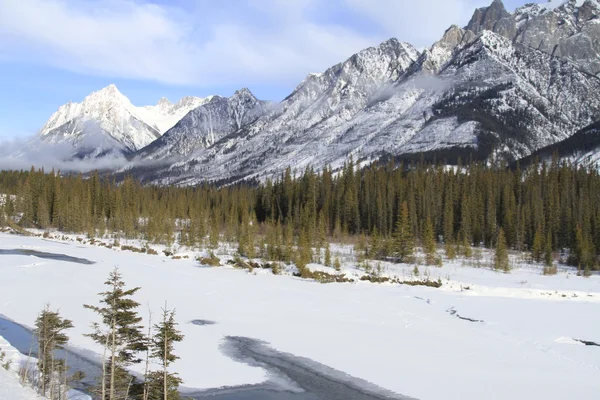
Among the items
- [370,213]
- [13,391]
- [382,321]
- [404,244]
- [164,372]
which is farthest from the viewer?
[370,213]

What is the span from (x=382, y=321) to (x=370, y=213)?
66762mm

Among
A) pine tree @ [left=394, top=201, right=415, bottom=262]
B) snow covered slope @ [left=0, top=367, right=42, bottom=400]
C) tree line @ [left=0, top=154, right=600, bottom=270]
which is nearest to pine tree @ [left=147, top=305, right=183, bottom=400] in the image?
snow covered slope @ [left=0, top=367, right=42, bottom=400]

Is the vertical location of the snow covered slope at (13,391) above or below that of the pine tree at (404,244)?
below

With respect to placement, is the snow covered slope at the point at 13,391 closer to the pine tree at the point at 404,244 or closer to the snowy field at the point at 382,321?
the snowy field at the point at 382,321

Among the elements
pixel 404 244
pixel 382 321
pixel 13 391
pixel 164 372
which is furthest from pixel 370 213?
pixel 13 391

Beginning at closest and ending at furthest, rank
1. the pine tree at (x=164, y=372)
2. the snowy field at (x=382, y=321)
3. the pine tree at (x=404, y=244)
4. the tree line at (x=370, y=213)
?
the pine tree at (x=164, y=372) → the snowy field at (x=382, y=321) → the pine tree at (x=404, y=244) → the tree line at (x=370, y=213)

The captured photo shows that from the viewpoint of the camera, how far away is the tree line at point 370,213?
66.6 meters

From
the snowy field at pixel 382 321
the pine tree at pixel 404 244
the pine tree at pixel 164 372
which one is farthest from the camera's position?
the pine tree at pixel 404 244

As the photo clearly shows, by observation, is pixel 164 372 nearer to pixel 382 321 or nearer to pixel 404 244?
pixel 382 321

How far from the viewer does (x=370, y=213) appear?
94875 millimetres

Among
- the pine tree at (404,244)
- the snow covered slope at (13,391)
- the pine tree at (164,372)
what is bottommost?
the snow covered slope at (13,391)

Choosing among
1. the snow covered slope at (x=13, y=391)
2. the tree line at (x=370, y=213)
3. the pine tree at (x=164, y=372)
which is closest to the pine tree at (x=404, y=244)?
the tree line at (x=370, y=213)

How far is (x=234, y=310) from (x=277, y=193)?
280ft

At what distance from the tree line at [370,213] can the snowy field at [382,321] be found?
15.0 metres
